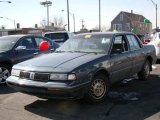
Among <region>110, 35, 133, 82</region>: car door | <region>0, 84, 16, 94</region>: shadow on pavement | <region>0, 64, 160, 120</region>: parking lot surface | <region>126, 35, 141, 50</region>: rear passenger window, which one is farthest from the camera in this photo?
<region>126, 35, 141, 50</region>: rear passenger window

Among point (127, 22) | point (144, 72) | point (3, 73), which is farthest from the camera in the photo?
point (127, 22)

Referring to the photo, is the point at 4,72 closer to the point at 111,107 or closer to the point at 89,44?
the point at 89,44

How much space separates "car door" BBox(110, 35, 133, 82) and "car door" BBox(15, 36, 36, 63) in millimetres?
3165

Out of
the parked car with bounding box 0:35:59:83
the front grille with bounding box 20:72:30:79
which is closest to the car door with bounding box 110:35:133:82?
the front grille with bounding box 20:72:30:79

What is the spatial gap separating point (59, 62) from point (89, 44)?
1302 millimetres

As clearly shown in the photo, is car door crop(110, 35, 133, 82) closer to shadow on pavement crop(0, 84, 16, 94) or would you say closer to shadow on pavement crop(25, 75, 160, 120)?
shadow on pavement crop(25, 75, 160, 120)

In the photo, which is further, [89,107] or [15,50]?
[15,50]

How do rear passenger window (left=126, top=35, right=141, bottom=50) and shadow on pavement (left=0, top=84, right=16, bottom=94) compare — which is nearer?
shadow on pavement (left=0, top=84, right=16, bottom=94)

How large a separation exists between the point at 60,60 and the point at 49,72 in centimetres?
56

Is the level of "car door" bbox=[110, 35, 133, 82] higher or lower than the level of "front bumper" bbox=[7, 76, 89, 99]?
higher

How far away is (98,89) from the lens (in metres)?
6.49

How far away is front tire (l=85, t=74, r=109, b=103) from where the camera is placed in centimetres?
630

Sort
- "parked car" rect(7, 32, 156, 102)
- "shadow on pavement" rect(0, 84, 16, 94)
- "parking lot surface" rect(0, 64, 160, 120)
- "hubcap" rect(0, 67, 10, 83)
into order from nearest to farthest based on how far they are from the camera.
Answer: "parking lot surface" rect(0, 64, 160, 120), "parked car" rect(7, 32, 156, 102), "shadow on pavement" rect(0, 84, 16, 94), "hubcap" rect(0, 67, 10, 83)

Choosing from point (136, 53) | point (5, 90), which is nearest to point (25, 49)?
point (5, 90)
